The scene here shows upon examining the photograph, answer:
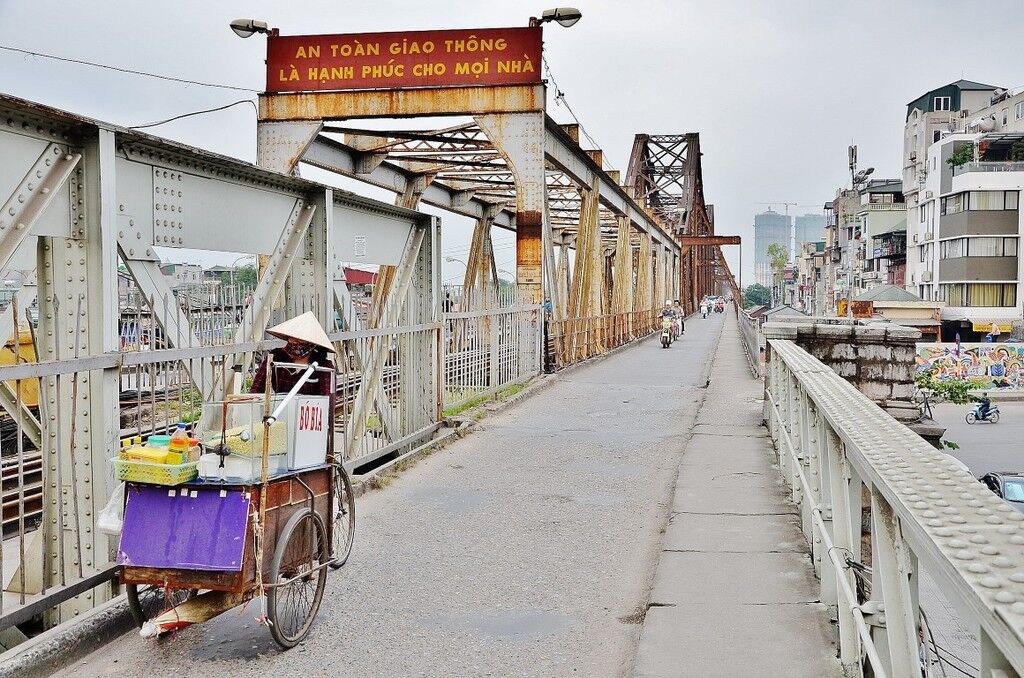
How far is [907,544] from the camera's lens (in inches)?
93.0

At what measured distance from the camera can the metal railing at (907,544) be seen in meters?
1.61

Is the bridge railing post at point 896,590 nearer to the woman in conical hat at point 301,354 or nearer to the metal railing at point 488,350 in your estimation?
the woman in conical hat at point 301,354

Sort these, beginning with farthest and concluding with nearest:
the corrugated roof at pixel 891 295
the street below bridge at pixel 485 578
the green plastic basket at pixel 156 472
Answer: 1. the corrugated roof at pixel 891 295
2. the street below bridge at pixel 485 578
3. the green plastic basket at pixel 156 472

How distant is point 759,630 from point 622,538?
2.46 m

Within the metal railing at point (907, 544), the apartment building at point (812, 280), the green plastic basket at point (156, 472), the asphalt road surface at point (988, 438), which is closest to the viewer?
the metal railing at point (907, 544)

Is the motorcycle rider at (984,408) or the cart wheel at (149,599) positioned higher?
the cart wheel at (149,599)

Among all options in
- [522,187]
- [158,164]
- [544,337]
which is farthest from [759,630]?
[544,337]

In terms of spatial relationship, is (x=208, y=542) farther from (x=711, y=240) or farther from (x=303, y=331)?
(x=711, y=240)

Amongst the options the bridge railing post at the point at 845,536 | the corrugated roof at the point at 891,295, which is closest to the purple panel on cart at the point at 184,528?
the bridge railing post at the point at 845,536

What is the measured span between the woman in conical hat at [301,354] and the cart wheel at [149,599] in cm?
116

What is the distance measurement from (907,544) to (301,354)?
148 inches

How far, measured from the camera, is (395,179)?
22703 mm

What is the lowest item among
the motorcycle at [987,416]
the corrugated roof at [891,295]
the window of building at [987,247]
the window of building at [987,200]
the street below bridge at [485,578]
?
the motorcycle at [987,416]

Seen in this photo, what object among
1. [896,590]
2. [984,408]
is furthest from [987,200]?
[896,590]
